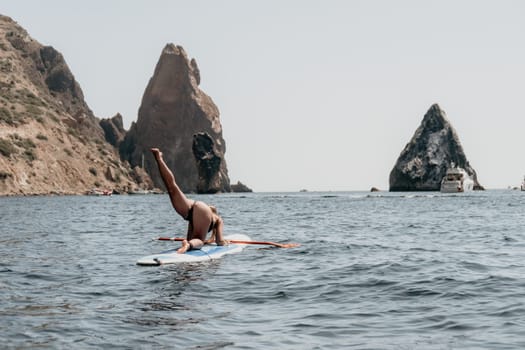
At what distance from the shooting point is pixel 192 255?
19500mm

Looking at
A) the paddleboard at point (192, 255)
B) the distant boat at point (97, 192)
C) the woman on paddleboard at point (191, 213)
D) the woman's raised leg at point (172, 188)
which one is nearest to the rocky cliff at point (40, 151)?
the distant boat at point (97, 192)

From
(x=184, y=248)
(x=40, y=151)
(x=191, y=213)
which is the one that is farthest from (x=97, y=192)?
(x=184, y=248)

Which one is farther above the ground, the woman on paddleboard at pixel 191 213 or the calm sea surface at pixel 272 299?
the woman on paddleboard at pixel 191 213

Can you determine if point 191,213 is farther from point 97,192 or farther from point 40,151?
point 97,192

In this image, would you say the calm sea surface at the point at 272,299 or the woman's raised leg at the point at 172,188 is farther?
the woman's raised leg at the point at 172,188

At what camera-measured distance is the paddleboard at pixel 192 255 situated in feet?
59.7

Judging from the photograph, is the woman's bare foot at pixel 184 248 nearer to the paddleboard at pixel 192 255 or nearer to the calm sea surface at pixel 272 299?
the paddleboard at pixel 192 255

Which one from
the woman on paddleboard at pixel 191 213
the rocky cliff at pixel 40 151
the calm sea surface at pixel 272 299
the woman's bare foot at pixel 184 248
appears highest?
the rocky cliff at pixel 40 151

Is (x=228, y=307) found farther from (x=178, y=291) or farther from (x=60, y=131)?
(x=60, y=131)

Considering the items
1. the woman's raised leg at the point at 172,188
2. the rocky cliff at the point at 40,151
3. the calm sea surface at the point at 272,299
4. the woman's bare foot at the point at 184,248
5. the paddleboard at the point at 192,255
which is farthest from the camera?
the rocky cliff at the point at 40,151

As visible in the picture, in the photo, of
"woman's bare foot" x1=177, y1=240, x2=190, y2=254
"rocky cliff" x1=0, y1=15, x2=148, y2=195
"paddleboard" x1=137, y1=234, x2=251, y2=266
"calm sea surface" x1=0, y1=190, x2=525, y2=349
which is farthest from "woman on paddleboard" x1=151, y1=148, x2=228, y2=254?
"rocky cliff" x1=0, y1=15, x2=148, y2=195

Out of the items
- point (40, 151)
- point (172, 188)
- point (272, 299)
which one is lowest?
point (272, 299)

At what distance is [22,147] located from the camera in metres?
145

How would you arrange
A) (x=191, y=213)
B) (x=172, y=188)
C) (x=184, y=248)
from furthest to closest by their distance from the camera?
(x=191, y=213), (x=172, y=188), (x=184, y=248)
